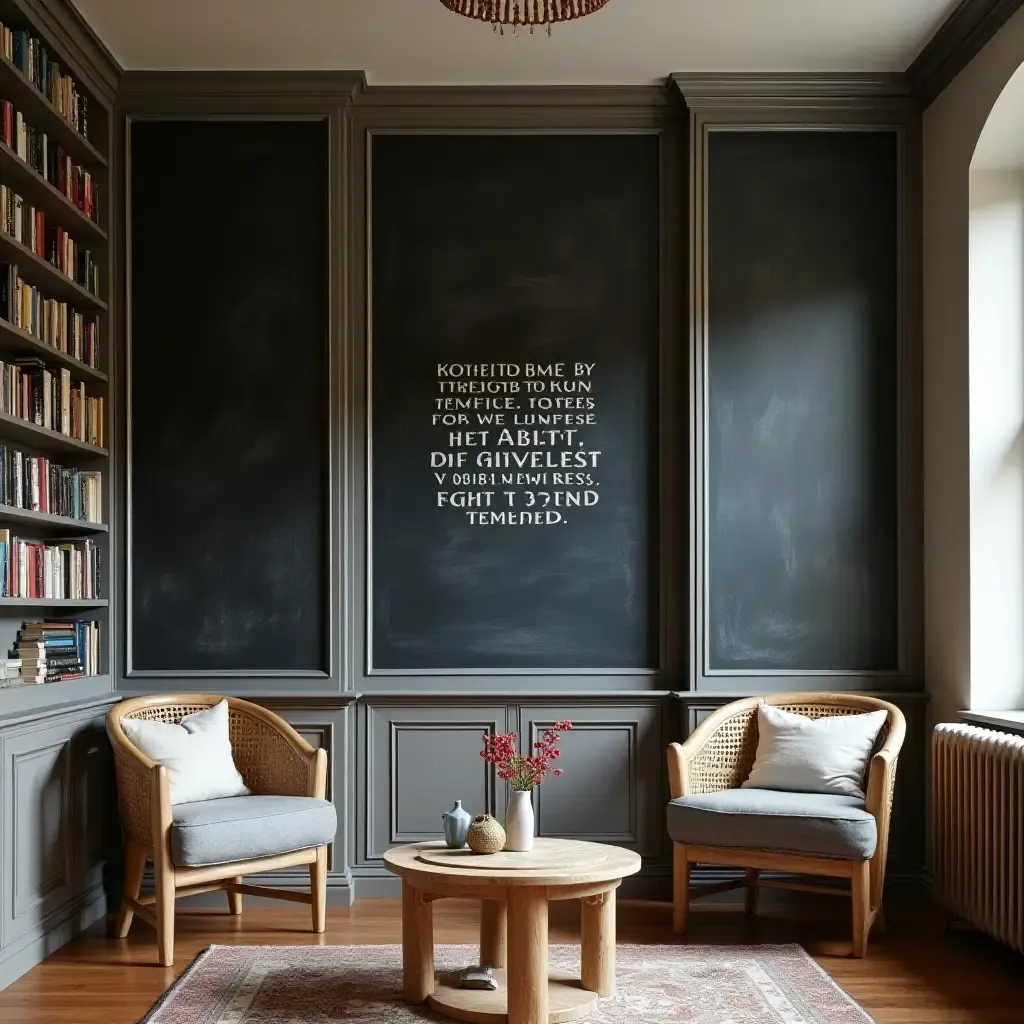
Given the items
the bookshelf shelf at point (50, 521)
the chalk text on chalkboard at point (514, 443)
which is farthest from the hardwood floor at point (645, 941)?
the chalk text on chalkboard at point (514, 443)

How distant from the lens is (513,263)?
5.48 m

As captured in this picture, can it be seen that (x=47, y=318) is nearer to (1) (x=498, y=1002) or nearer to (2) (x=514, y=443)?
(2) (x=514, y=443)

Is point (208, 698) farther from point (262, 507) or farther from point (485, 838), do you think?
point (485, 838)

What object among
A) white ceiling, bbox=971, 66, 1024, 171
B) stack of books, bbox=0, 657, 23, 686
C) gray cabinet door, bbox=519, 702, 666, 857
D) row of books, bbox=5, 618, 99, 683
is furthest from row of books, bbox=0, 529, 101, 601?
white ceiling, bbox=971, 66, 1024, 171

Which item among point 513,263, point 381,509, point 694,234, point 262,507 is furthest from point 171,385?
point 694,234

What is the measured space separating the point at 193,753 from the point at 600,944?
1686 millimetres

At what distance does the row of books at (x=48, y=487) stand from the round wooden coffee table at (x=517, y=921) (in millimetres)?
1771

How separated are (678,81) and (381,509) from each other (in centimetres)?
212

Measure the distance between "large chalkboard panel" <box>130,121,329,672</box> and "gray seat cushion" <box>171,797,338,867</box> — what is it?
78cm

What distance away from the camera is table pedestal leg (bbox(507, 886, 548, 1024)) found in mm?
3652

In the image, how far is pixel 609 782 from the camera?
5.34 metres

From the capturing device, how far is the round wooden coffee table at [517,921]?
12.0ft

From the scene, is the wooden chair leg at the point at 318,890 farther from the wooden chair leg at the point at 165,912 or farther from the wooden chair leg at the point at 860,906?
the wooden chair leg at the point at 860,906

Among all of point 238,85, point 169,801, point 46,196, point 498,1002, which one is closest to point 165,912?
point 169,801
